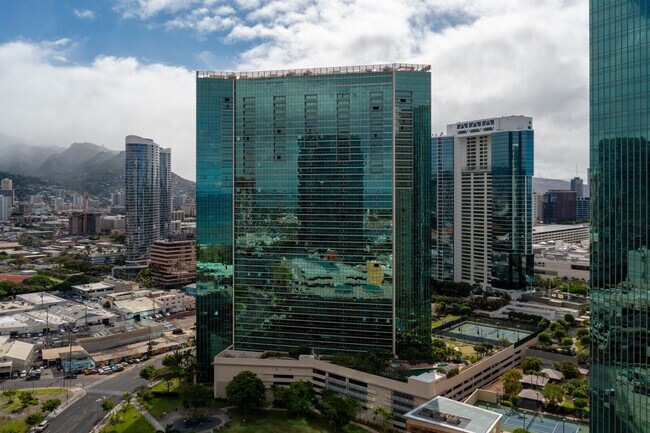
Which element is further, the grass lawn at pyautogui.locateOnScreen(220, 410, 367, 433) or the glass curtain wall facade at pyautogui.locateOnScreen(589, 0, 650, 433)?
the grass lawn at pyautogui.locateOnScreen(220, 410, 367, 433)

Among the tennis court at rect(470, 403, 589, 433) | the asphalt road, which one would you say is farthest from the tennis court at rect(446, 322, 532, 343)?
the asphalt road

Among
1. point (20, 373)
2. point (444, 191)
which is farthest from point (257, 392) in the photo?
point (444, 191)

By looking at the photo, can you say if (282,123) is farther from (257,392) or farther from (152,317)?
(152,317)

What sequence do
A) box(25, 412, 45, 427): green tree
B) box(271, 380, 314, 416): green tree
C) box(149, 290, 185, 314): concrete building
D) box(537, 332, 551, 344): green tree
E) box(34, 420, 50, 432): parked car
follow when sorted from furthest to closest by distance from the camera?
box(149, 290, 185, 314): concrete building
box(537, 332, 551, 344): green tree
box(271, 380, 314, 416): green tree
box(34, 420, 50, 432): parked car
box(25, 412, 45, 427): green tree

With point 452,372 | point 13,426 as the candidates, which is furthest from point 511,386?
point 13,426

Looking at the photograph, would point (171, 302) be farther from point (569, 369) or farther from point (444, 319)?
Answer: point (569, 369)

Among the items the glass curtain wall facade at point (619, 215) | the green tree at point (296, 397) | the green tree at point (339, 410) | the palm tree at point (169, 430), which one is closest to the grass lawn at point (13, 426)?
the palm tree at point (169, 430)

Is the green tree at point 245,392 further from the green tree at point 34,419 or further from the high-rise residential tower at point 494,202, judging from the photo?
the high-rise residential tower at point 494,202

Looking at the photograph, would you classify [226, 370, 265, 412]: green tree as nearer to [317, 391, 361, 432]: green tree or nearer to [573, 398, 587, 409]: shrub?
[317, 391, 361, 432]: green tree
